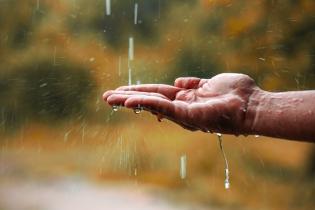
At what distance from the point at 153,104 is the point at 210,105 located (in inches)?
6.6

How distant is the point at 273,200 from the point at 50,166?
6.61ft

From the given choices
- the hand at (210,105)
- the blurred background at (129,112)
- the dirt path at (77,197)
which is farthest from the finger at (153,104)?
the dirt path at (77,197)

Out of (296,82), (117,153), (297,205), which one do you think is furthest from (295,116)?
(117,153)

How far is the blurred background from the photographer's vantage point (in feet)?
14.0

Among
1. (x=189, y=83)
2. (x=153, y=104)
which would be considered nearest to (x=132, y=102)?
(x=153, y=104)

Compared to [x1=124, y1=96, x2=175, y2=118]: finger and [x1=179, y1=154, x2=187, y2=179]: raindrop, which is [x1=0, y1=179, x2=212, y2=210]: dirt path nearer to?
[x1=179, y1=154, x2=187, y2=179]: raindrop

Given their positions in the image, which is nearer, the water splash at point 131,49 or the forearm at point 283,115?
the forearm at point 283,115

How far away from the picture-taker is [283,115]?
4.54ft

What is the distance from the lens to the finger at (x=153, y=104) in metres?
1.38

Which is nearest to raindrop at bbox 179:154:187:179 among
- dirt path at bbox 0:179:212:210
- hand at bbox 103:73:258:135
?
dirt path at bbox 0:179:212:210

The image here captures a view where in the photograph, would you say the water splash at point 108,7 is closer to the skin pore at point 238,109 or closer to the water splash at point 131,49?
the water splash at point 131,49

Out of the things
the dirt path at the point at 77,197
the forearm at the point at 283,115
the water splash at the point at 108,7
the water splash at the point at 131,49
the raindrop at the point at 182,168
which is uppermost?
the water splash at the point at 108,7

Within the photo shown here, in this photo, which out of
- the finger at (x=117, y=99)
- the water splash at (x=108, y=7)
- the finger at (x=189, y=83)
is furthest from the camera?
the water splash at (x=108, y=7)

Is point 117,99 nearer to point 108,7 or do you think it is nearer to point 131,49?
point 131,49
